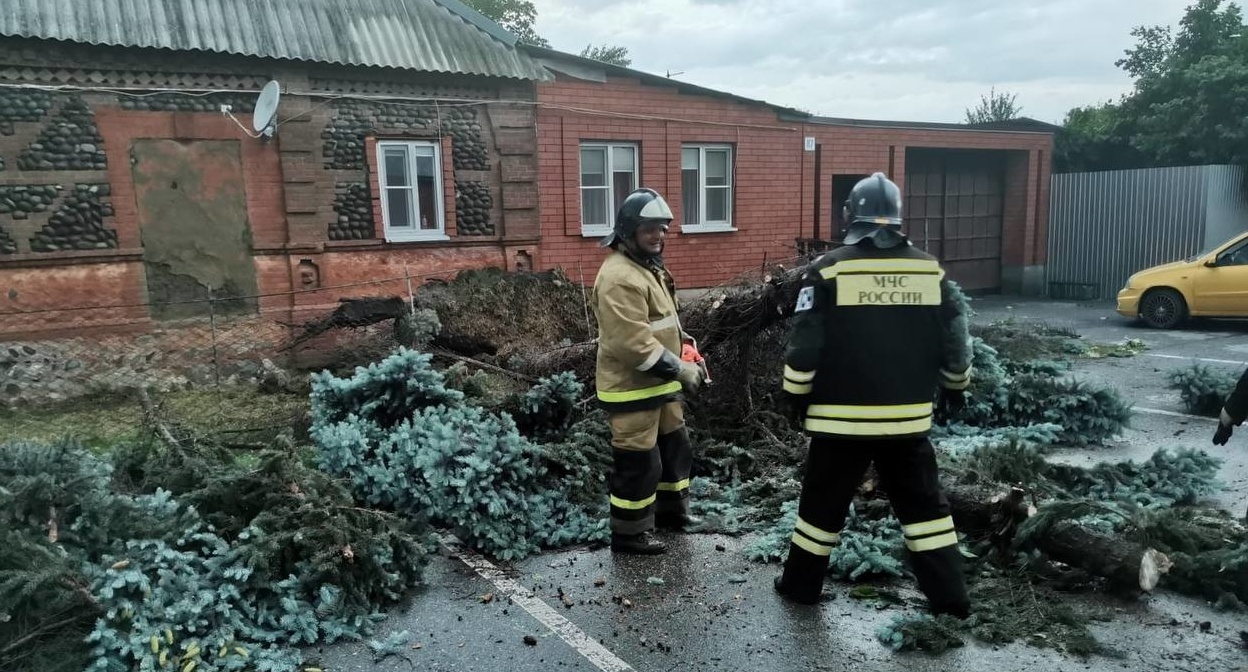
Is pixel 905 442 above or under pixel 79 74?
under

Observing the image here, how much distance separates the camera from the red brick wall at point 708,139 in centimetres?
1170

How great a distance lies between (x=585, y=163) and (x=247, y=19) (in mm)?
4743

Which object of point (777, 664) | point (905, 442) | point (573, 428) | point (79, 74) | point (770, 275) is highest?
point (79, 74)

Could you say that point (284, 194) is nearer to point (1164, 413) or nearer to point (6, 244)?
point (6, 244)

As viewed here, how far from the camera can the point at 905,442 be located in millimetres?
3467

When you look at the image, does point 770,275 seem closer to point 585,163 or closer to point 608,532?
point 608,532

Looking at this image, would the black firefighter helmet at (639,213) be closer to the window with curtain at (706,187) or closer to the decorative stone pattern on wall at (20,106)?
the decorative stone pattern on wall at (20,106)

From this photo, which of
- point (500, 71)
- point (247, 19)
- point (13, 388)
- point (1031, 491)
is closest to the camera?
point (1031, 491)

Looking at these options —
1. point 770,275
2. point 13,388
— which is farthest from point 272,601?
point 13,388

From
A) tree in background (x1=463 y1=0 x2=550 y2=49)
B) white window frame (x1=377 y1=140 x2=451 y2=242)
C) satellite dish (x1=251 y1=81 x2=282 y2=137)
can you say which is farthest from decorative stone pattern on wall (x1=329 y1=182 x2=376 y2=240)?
tree in background (x1=463 y1=0 x2=550 y2=49)

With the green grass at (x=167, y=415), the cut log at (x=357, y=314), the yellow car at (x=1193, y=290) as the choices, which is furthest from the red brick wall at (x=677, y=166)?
the yellow car at (x=1193, y=290)

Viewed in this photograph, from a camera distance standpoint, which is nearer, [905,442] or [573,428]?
[905,442]

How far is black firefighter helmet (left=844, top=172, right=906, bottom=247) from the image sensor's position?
3451 mm

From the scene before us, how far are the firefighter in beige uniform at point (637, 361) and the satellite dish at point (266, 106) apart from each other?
22.6ft
